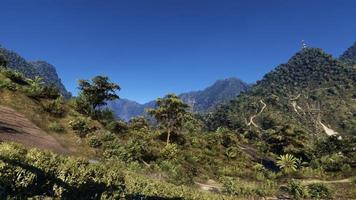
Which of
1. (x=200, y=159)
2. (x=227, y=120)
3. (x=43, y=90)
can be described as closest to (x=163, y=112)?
(x=200, y=159)

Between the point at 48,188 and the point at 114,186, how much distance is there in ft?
12.7

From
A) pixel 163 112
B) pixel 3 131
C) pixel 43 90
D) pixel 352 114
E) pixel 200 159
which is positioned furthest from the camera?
pixel 352 114

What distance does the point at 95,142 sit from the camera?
3167 centimetres

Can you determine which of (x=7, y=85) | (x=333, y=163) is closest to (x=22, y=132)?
(x=7, y=85)

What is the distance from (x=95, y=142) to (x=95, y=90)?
49.5ft

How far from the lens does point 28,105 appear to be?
34.0 m

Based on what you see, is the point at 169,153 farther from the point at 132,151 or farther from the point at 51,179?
the point at 51,179

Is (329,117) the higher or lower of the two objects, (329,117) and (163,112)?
the higher

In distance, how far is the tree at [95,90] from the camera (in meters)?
45.1

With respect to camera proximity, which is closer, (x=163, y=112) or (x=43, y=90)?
(x=43, y=90)

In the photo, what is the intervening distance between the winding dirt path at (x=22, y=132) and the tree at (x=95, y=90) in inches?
556

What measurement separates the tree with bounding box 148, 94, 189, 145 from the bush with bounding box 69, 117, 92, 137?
54.7ft

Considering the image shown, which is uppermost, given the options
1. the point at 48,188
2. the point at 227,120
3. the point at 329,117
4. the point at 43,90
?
the point at 329,117

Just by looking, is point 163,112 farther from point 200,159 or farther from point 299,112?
point 299,112
